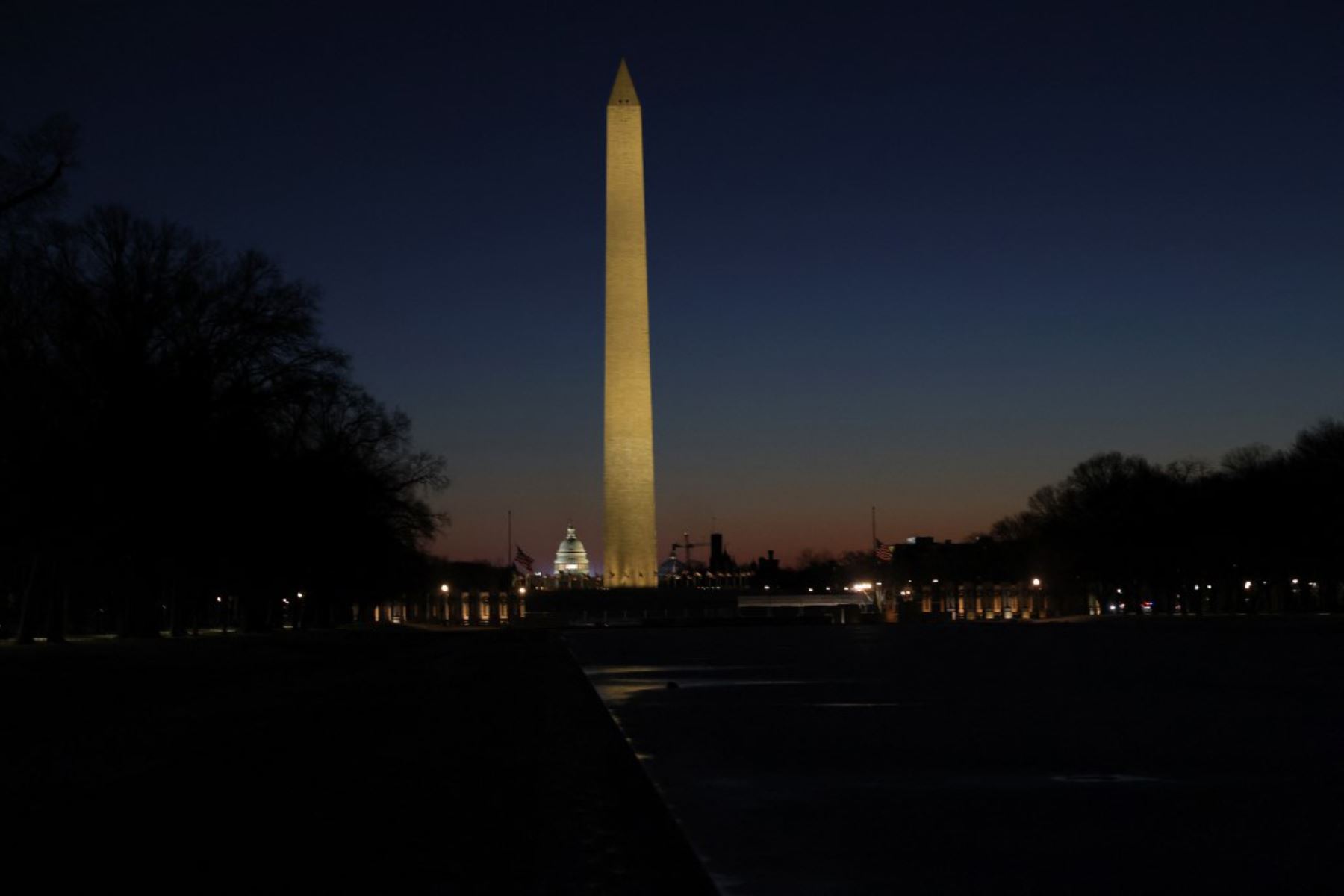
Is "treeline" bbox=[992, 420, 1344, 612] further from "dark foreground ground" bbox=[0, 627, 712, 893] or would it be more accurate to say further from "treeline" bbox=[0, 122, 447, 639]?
"dark foreground ground" bbox=[0, 627, 712, 893]

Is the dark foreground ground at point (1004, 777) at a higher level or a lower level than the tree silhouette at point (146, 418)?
lower

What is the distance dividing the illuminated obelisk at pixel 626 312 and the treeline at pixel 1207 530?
30714 mm

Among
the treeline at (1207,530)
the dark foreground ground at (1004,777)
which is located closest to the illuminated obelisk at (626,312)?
the treeline at (1207,530)

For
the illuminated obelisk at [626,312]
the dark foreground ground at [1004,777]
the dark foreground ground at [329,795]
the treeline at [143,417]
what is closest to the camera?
the dark foreground ground at [1004,777]

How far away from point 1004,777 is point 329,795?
4.57m

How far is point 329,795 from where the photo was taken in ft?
35.0

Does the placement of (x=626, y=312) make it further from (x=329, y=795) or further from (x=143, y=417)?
(x=329, y=795)

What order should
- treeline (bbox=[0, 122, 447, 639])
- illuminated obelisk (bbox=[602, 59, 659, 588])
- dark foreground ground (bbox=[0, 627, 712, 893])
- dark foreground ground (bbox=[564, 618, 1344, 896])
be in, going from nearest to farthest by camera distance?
dark foreground ground (bbox=[564, 618, 1344, 896]) → dark foreground ground (bbox=[0, 627, 712, 893]) → treeline (bbox=[0, 122, 447, 639]) → illuminated obelisk (bbox=[602, 59, 659, 588])

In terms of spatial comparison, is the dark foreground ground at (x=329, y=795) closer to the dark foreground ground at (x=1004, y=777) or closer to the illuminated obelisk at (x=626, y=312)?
the dark foreground ground at (x=1004, y=777)

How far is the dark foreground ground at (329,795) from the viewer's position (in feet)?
25.3

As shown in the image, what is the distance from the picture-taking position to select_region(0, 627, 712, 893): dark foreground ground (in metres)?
7.71

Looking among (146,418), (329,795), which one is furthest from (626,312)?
(329,795)

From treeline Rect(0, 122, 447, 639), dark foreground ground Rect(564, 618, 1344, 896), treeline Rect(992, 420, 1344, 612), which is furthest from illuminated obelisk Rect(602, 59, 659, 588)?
dark foreground ground Rect(564, 618, 1344, 896)

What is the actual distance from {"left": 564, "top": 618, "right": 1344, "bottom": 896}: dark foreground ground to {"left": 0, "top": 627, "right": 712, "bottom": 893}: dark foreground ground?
51cm
